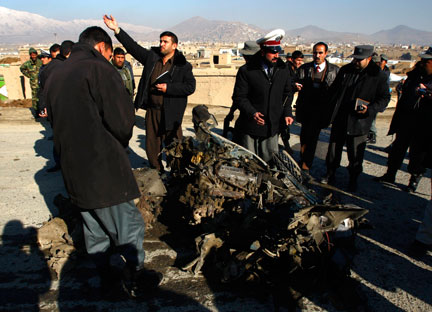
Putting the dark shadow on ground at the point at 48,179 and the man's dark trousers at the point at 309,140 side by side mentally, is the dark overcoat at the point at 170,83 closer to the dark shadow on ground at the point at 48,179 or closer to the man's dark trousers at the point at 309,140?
the dark shadow on ground at the point at 48,179

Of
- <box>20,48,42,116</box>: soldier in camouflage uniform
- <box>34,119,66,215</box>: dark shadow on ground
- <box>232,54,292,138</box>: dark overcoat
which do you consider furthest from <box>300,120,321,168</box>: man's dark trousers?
<box>20,48,42,116</box>: soldier in camouflage uniform

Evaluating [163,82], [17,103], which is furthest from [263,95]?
[17,103]

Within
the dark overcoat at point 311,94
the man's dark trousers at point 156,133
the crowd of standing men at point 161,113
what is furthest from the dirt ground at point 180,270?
the man's dark trousers at point 156,133

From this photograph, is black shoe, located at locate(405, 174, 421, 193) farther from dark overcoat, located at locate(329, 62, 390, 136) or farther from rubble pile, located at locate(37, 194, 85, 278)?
rubble pile, located at locate(37, 194, 85, 278)

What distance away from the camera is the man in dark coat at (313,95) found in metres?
5.29

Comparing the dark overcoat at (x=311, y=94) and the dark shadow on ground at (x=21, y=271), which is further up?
the dark overcoat at (x=311, y=94)

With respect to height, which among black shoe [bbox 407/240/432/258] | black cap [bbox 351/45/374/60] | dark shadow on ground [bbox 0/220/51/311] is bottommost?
dark shadow on ground [bbox 0/220/51/311]

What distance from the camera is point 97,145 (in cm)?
233

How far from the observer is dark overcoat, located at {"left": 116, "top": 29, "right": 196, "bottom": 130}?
14.9ft

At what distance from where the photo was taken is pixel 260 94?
13.9ft

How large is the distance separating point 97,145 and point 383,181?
4.90 metres

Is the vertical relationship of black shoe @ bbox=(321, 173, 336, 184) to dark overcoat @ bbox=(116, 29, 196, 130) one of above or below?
below

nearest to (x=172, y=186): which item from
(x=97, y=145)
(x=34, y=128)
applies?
(x=97, y=145)

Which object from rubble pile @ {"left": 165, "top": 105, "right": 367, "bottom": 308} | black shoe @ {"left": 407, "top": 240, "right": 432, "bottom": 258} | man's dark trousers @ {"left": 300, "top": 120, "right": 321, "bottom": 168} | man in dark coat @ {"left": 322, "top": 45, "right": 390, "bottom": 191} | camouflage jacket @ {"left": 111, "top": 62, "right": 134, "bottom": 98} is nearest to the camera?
rubble pile @ {"left": 165, "top": 105, "right": 367, "bottom": 308}
